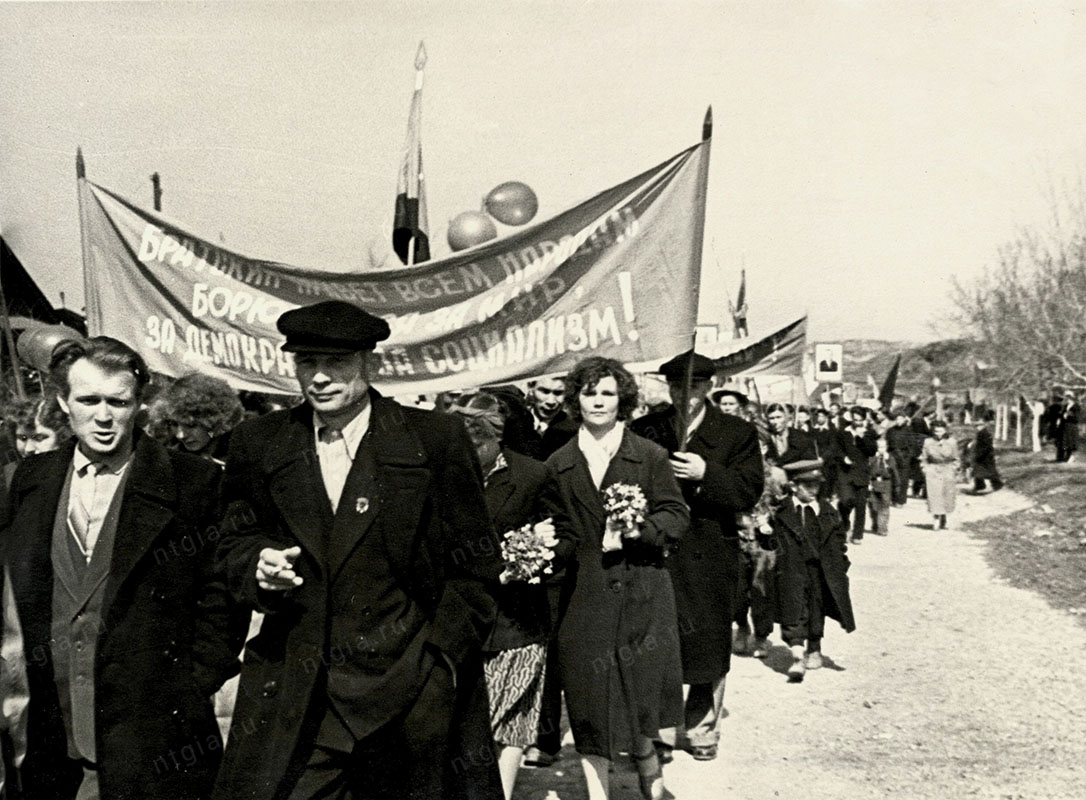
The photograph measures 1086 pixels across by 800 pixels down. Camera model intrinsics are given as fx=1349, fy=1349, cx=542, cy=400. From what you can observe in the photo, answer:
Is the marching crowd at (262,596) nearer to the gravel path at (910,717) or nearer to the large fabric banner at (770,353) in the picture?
the gravel path at (910,717)

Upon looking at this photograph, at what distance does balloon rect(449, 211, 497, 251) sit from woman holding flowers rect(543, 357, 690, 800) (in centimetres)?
427

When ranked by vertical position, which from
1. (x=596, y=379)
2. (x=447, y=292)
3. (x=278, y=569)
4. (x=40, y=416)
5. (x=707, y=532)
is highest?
(x=447, y=292)

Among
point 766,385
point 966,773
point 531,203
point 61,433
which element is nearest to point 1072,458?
point 766,385

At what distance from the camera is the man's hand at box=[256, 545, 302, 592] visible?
11.4 feet

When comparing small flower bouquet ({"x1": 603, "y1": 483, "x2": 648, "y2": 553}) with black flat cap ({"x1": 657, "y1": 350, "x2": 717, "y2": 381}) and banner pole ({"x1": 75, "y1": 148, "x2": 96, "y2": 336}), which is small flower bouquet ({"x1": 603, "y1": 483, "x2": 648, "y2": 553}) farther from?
banner pole ({"x1": 75, "y1": 148, "x2": 96, "y2": 336})

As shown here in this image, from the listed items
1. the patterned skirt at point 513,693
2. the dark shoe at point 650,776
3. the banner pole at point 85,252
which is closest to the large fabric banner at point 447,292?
the banner pole at point 85,252

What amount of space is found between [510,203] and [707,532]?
472cm

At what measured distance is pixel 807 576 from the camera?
30.7ft

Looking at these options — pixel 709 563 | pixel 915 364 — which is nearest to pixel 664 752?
pixel 709 563

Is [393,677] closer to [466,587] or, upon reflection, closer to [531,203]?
[466,587]

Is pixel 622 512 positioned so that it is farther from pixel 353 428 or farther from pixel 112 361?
pixel 112 361

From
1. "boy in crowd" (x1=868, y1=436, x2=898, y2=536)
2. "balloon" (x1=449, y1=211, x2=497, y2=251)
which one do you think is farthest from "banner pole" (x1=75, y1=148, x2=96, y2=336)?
"boy in crowd" (x1=868, y1=436, x2=898, y2=536)

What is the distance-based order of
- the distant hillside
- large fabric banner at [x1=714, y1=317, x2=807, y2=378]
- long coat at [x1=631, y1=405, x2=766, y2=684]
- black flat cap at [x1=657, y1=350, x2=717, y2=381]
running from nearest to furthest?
black flat cap at [x1=657, y1=350, x2=717, y2=381]
long coat at [x1=631, y1=405, x2=766, y2=684]
large fabric banner at [x1=714, y1=317, x2=807, y2=378]
the distant hillside

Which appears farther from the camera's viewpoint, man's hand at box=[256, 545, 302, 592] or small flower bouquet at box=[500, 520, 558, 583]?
small flower bouquet at box=[500, 520, 558, 583]
